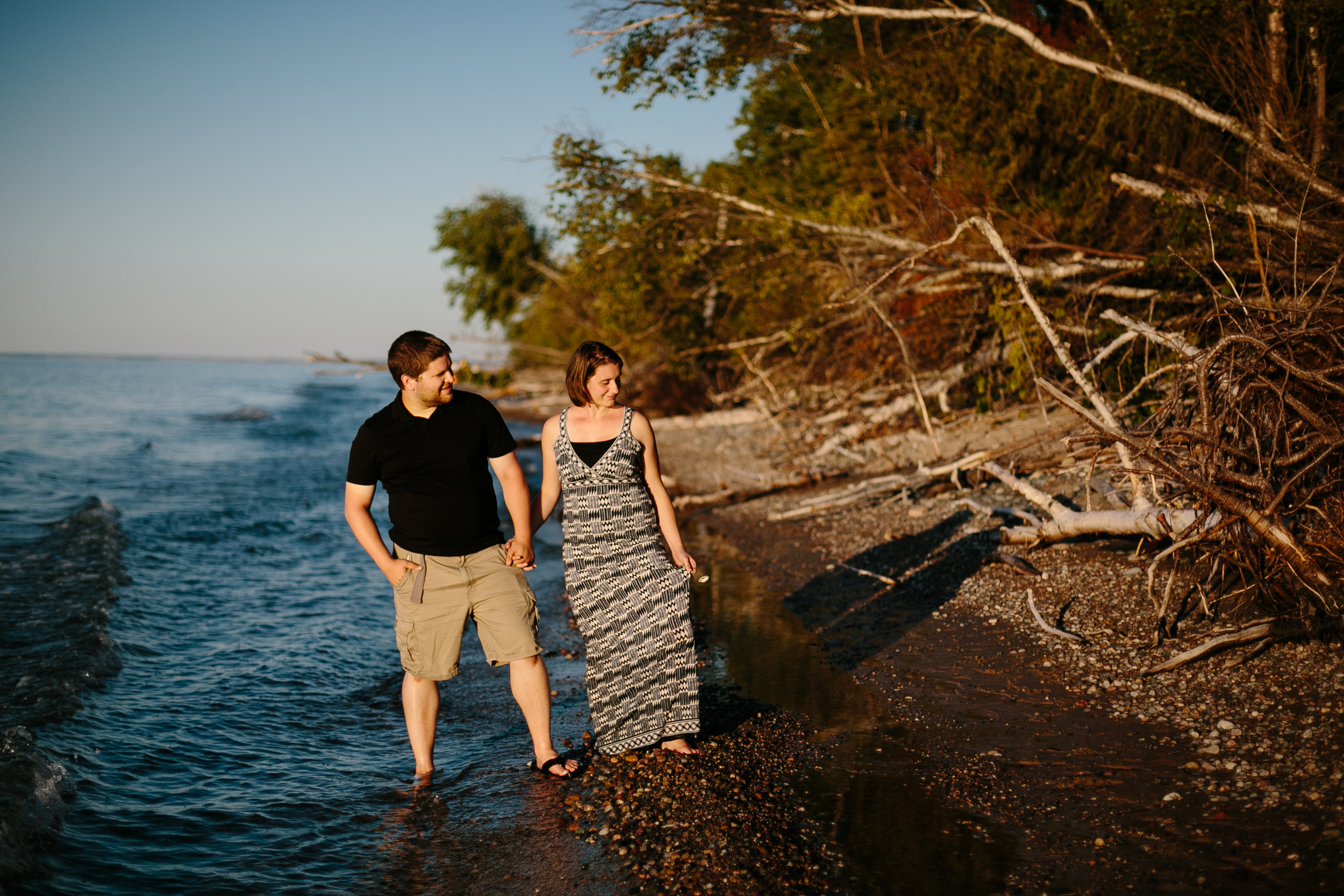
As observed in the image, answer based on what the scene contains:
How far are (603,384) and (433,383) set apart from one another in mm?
856

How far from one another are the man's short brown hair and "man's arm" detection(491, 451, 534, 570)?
0.58m

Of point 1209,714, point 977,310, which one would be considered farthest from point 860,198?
point 1209,714

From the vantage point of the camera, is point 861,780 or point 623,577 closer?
point 861,780

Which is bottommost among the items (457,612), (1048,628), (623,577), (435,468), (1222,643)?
(1048,628)

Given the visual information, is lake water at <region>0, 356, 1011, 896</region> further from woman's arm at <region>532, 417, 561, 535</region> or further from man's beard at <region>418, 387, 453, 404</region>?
man's beard at <region>418, 387, 453, 404</region>

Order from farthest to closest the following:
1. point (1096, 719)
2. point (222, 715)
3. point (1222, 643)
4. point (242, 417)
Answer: point (242, 417)
point (222, 715)
point (1222, 643)
point (1096, 719)

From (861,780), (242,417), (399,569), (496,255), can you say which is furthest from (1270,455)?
(242,417)

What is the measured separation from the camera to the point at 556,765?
4.64 m

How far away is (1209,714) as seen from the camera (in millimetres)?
4574

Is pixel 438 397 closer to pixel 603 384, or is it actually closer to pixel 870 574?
pixel 603 384

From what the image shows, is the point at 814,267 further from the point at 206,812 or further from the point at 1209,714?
the point at 206,812

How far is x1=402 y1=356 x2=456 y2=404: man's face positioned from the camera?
13.5 ft

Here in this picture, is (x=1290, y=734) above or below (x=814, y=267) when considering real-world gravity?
below

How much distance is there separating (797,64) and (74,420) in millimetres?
31917
